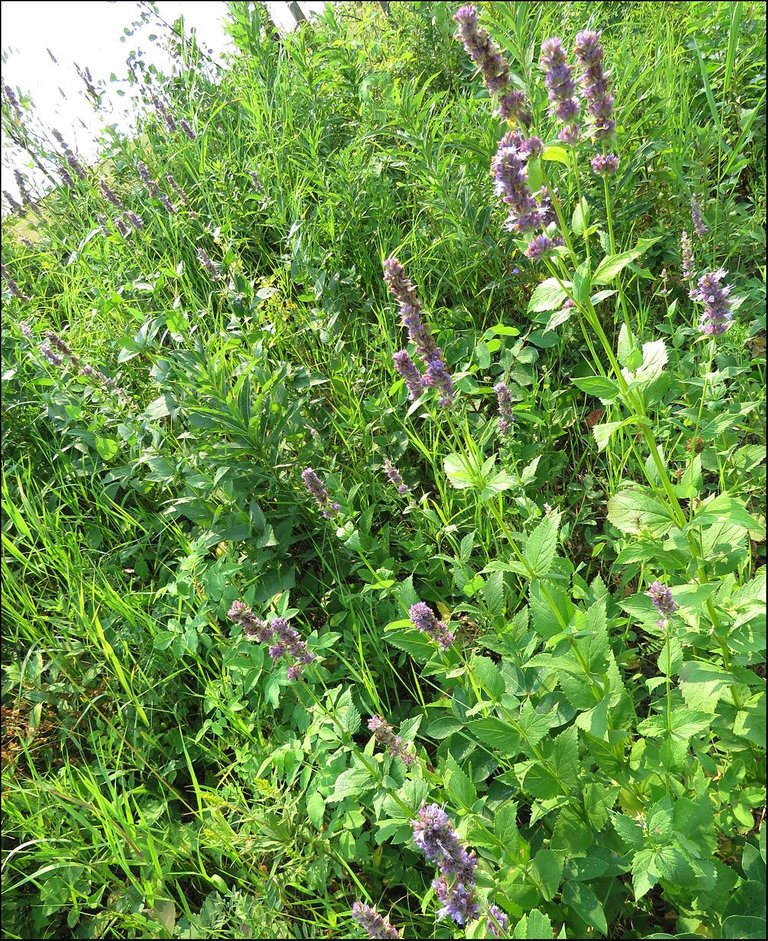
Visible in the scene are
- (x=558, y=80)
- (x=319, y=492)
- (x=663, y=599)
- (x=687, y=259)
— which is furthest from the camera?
(x=687, y=259)

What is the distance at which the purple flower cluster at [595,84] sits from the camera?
155 centimetres

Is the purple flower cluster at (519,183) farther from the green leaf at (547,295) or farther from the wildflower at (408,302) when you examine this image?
the wildflower at (408,302)

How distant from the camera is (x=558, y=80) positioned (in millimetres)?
1592

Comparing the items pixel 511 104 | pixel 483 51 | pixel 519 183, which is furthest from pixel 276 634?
pixel 483 51

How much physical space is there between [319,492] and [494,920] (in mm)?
1272

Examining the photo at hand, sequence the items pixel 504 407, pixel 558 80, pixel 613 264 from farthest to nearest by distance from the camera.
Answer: pixel 504 407, pixel 558 80, pixel 613 264

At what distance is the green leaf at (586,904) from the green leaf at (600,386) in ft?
3.85

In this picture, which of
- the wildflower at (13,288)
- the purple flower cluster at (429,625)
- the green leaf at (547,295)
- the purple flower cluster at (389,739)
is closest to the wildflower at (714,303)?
the green leaf at (547,295)

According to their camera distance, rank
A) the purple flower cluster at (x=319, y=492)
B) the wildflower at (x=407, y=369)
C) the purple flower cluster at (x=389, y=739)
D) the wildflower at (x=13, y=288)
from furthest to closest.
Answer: the wildflower at (x=13, y=288) → the purple flower cluster at (x=319, y=492) → the wildflower at (x=407, y=369) → the purple flower cluster at (x=389, y=739)

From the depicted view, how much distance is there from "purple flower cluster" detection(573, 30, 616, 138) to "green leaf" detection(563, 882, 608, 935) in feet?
6.22

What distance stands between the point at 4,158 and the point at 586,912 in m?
5.55

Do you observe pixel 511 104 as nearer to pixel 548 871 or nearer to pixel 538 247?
pixel 538 247

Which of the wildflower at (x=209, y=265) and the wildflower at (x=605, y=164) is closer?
the wildflower at (x=605, y=164)

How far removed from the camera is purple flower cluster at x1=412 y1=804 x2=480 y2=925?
49.2 inches
